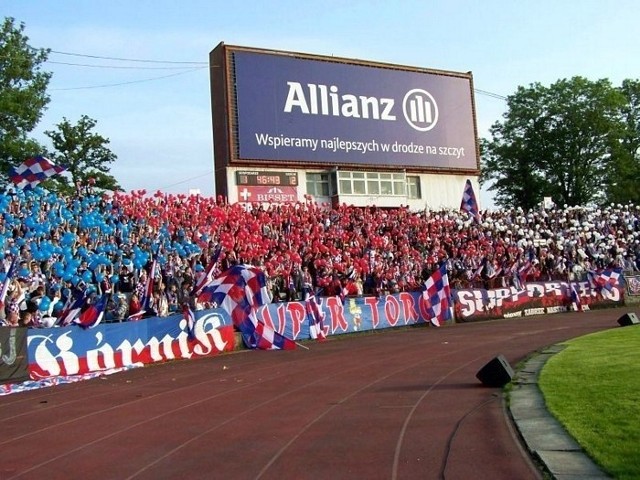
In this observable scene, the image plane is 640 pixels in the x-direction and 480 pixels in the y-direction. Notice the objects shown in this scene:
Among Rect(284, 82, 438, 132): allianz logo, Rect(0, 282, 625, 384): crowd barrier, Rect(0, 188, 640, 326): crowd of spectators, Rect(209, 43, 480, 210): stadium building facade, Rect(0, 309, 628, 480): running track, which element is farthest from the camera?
Rect(284, 82, 438, 132): allianz logo

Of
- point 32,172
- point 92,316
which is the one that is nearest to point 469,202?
point 32,172

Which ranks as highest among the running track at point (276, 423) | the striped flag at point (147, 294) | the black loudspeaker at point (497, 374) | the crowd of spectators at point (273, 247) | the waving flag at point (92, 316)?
the crowd of spectators at point (273, 247)

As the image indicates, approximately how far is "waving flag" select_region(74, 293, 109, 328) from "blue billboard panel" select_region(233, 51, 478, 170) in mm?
18738

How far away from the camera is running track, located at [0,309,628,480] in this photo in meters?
7.91

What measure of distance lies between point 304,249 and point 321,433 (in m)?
19.0

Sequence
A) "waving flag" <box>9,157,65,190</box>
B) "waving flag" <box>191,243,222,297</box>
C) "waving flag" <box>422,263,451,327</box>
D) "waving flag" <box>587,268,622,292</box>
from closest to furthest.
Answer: "waving flag" <box>191,243,222,297</box> < "waving flag" <box>9,157,65,190</box> < "waving flag" <box>422,263,451,327</box> < "waving flag" <box>587,268,622,292</box>

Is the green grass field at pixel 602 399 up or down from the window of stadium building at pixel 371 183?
down

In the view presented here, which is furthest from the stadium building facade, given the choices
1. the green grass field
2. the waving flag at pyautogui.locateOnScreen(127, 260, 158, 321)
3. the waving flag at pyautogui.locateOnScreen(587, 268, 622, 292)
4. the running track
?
the green grass field

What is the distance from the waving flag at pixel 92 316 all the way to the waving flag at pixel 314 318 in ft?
27.9

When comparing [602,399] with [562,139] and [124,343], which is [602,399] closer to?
[124,343]

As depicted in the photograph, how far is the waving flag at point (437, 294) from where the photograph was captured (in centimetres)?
3092

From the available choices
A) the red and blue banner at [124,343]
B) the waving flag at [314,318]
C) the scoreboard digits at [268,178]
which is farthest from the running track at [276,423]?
the scoreboard digits at [268,178]

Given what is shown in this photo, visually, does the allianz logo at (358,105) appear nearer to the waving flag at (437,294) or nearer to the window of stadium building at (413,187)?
the window of stadium building at (413,187)

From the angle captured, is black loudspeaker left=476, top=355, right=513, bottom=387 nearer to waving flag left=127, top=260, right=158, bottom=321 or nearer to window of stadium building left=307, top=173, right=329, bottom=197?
waving flag left=127, top=260, right=158, bottom=321
